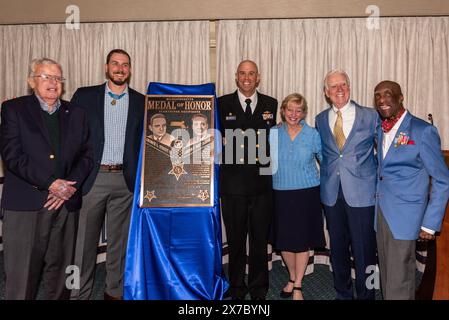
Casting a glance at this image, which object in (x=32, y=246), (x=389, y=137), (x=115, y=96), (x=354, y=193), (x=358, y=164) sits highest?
(x=115, y=96)

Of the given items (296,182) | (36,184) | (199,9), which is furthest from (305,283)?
(199,9)

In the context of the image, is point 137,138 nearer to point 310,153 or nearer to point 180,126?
point 180,126

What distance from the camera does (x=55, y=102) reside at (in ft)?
8.73

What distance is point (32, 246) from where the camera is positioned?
8.24 ft

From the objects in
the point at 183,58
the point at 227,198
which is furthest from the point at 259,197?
the point at 183,58

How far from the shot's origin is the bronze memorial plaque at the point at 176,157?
305cm

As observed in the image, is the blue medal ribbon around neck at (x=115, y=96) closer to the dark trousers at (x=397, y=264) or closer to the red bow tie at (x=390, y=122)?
the red bow tie at (x=390, y=122)

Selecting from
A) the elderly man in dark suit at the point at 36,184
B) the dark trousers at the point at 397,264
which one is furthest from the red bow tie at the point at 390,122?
the elderly man in dark suit at the point at 36,184

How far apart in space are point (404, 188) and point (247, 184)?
117cm

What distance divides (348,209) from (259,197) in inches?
27.7

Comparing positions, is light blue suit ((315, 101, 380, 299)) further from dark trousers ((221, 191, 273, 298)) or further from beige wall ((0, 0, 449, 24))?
beige wall ((0, 0, 449, 24))

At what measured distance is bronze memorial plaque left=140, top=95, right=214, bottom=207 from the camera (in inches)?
120

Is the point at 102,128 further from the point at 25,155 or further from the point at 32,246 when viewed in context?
the point at 32,246

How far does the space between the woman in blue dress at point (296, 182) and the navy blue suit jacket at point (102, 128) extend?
Result: 1099mm
